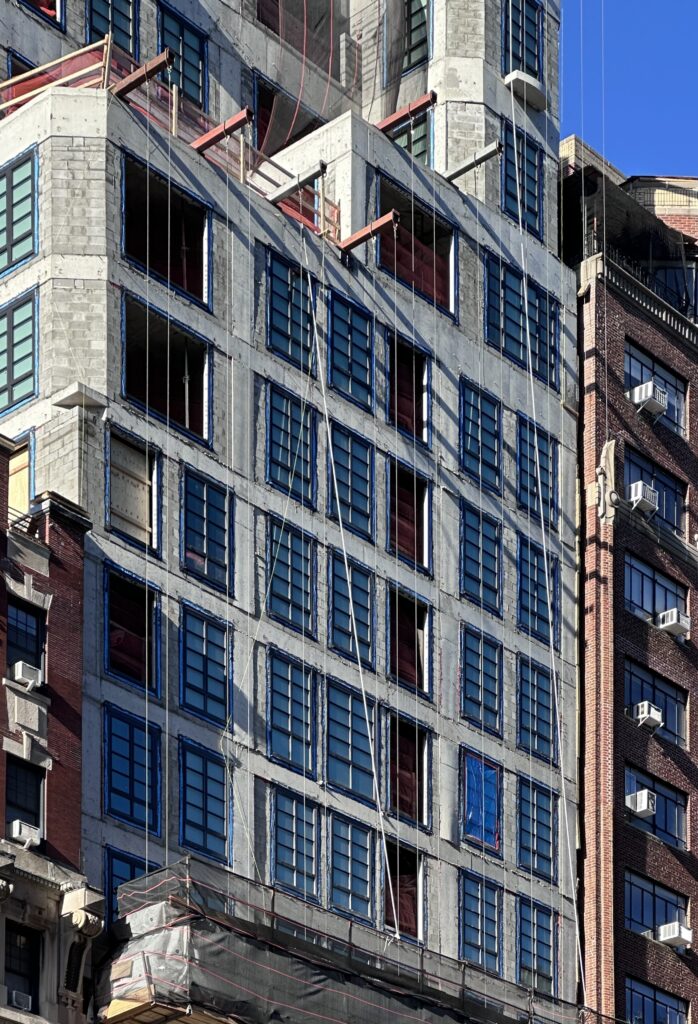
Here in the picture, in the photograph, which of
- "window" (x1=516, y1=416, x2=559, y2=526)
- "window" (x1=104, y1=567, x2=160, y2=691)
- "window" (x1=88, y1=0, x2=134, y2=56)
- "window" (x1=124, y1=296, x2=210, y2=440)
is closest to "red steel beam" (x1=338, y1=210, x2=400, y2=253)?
"window" (x1=124, y1=296, x2=210, y2=440)

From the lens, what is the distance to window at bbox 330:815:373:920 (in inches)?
3563

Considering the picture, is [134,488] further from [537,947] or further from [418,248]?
[537,947]

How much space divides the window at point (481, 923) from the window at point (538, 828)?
8.19 ft

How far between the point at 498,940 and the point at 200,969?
1871 centimetres

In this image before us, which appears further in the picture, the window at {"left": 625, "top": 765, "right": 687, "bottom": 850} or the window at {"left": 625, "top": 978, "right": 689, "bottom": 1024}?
the window at {"left": 625, "top": 765, "right": 687, "bottom": 850}

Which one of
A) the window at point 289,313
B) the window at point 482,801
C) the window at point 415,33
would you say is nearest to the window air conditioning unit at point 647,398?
the window at point 415,33

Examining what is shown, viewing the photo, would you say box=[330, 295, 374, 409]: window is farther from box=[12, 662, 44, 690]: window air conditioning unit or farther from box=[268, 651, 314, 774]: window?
box=[12, 662, 44, 690]: window air conditioning unit

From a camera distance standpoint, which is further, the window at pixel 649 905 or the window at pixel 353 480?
the window at pixel 649 905

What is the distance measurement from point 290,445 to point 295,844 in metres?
13.6

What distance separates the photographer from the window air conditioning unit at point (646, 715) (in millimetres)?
104062

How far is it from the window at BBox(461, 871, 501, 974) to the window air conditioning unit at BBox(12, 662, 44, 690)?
A: 20103 mm

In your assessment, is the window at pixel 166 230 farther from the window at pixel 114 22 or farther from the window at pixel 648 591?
the window at pixel 648 591

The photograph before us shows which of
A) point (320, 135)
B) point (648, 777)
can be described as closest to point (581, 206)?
point (320, 135)

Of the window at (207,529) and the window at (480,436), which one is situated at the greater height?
the window at (480,436)
